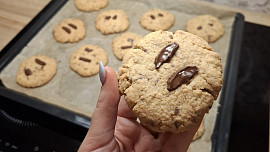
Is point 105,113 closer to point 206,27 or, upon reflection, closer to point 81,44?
point 81,44

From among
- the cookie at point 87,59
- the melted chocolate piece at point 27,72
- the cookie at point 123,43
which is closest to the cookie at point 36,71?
the melted chocolate piece at point 27,72

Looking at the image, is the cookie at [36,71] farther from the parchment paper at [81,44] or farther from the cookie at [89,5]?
the cookie at [89,5]

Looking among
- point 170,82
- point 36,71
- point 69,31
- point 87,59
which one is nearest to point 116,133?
point 170,82

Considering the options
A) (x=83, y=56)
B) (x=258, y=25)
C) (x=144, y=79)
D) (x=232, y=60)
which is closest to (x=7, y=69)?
(x=83, y=56)

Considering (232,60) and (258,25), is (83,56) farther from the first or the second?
(258,25)

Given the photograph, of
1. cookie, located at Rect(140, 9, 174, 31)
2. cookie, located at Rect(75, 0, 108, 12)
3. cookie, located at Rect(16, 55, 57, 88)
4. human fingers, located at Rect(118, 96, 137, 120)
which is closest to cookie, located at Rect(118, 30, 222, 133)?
human fingers, located at Rect(118, 96, 137, 120)
